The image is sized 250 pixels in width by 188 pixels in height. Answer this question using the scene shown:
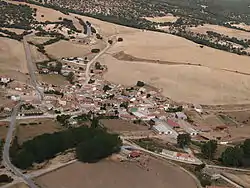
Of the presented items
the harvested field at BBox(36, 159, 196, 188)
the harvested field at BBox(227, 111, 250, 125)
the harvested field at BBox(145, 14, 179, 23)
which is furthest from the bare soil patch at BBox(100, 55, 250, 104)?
the harvested field at BBox(145, 14, 179, 23)

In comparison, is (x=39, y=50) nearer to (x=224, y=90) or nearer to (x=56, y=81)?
(x=56, y=81)

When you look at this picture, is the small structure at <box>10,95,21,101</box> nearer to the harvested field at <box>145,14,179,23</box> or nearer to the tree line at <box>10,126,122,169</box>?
the tree line at <box>10,126,122,169</box>

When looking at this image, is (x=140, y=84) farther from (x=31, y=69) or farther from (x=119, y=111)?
(x=31, y=69)

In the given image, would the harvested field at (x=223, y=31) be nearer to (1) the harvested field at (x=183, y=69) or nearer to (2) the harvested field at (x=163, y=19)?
(2) the harvested field at (x=163, y=19)

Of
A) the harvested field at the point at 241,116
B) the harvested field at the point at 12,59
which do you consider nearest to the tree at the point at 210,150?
the harvested field at the point at 241,116

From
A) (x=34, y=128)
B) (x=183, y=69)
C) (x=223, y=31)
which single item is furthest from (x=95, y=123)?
(x=223, y=31)

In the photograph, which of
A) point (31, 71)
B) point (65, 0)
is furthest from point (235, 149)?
point (65, 0)
